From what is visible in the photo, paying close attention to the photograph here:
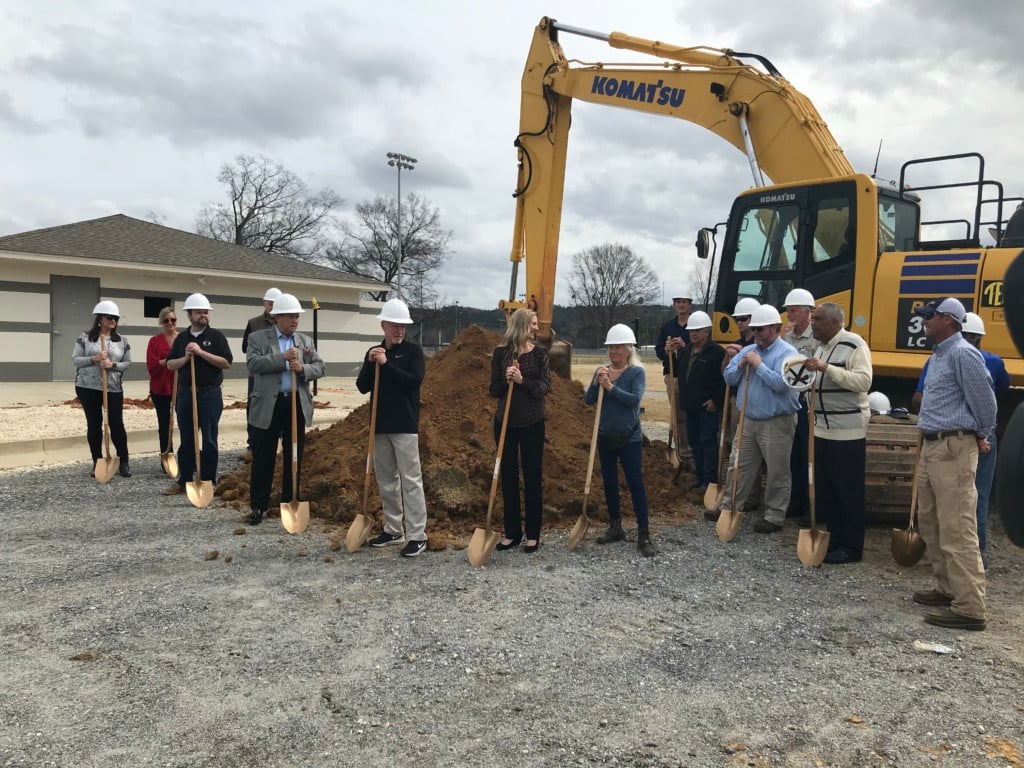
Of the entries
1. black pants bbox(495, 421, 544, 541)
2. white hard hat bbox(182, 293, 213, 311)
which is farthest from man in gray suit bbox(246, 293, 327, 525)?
black pants bbox(495, 421, 544, 541)

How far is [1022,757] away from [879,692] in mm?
623

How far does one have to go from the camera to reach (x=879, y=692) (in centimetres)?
351

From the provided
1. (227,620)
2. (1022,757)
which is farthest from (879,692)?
(227,620)

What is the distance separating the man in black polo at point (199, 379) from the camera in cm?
721

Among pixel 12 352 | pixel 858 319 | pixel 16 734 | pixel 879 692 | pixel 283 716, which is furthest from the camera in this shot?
pixel 12 352

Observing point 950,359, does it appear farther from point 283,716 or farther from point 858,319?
point 283,716

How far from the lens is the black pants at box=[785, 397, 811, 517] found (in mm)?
6598

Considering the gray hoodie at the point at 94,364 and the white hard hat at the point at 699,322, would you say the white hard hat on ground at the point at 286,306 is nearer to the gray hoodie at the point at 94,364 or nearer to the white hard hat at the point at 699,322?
the gray hoodie at the point at 94,364

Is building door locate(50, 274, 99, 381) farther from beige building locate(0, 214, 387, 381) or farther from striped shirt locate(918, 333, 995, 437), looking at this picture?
striped shirt locate(918, 333, 995, 437)

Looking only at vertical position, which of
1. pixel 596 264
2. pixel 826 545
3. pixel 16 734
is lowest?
pixel 16 734

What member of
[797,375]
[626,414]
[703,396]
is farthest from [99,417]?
[797,375]

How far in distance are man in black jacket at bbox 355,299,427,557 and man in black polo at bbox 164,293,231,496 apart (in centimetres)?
245

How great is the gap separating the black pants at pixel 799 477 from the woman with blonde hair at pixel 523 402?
2533mm

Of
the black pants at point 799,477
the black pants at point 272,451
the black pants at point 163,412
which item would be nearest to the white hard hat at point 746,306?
the black pants at point 799,477
